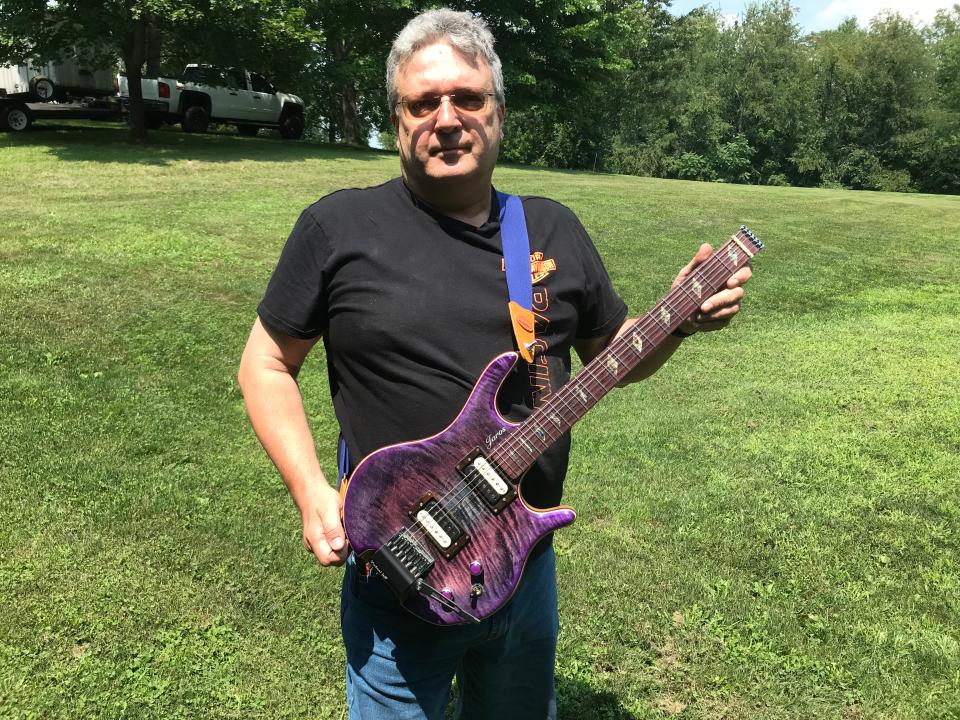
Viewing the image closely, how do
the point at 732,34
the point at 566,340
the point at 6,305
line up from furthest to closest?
the point at 732,34, the point at 6,305, the point at 566,340

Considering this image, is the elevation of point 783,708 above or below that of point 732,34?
below

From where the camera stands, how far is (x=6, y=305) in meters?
6.88

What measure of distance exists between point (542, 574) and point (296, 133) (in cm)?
2629

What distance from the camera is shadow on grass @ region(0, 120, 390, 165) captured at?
15.9 meters

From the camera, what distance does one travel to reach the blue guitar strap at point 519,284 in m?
1.71

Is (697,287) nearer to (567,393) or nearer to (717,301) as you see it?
(717,301)

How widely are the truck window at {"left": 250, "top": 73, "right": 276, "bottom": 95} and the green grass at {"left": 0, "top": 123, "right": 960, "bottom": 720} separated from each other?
16.1 m

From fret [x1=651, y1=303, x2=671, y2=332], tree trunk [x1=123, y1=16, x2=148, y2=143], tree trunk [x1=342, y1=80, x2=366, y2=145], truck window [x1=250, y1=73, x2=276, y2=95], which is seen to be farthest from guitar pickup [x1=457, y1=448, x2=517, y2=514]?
tree trunk [x1=342, y1=80, x2=366, y2=145]

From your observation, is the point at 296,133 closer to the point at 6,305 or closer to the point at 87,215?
the point at 87,215

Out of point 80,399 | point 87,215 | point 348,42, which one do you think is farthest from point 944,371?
point 348,42

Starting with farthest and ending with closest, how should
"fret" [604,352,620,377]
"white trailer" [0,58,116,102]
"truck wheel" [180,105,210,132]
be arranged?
"truck wheel" [180,105,210,132]
"white trailer" [0,58,116,102]
"fret" [604,352,620,377]

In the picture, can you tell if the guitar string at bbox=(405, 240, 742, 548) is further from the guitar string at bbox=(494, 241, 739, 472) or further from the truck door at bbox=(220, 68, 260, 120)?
the truck door at bbox=(220, 68, 260, 120)

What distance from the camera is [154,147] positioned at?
57.7 ft

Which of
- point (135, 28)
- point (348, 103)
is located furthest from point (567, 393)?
point (348, 103)
